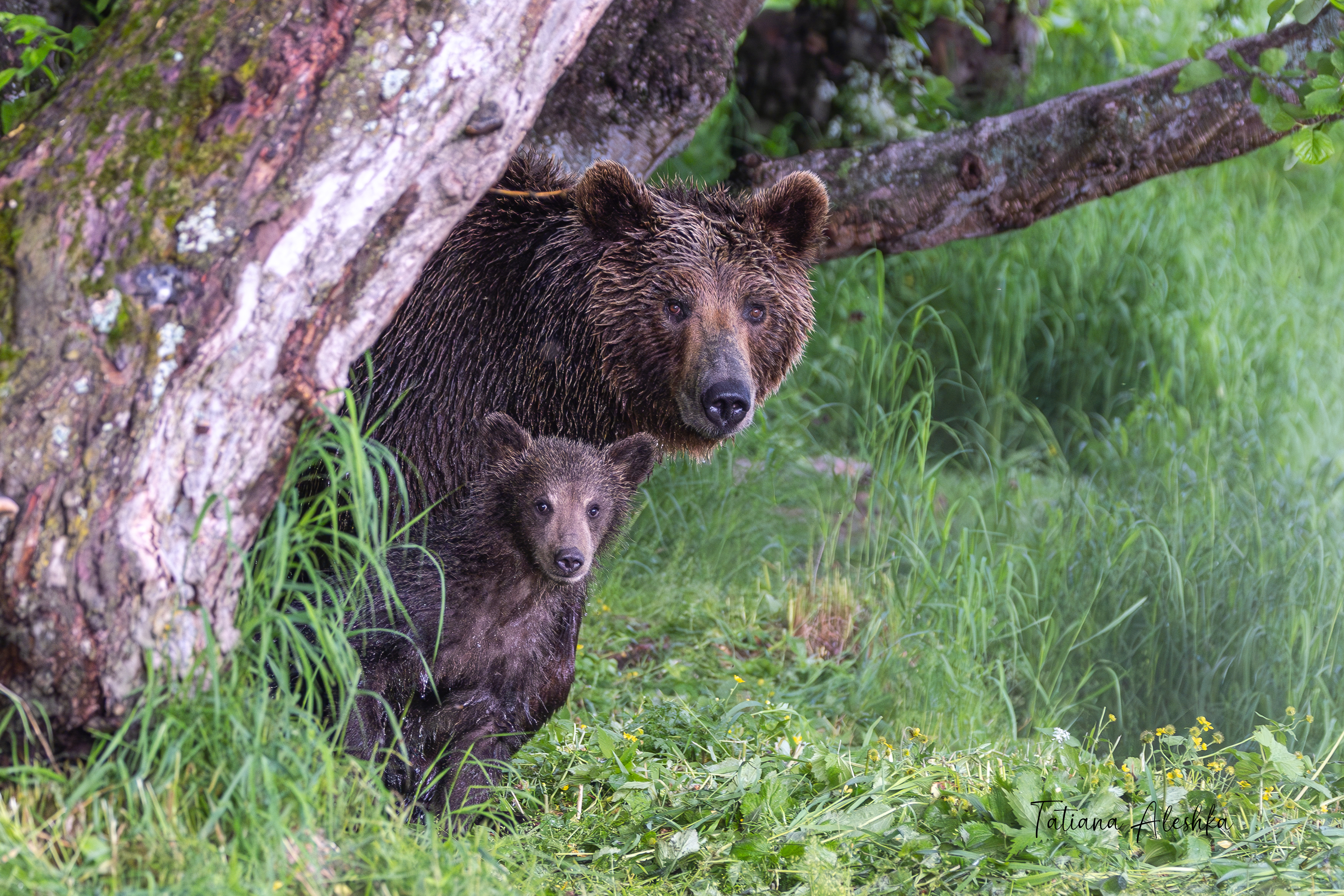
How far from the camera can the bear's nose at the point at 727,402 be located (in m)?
3.63

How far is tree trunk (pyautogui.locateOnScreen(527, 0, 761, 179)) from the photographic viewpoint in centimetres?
484

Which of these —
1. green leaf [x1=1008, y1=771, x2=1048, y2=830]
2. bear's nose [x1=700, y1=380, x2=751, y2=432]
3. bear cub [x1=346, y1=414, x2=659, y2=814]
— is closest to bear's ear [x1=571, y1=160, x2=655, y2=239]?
bear's nose [x1=700, y1=380, x2=751, y2=432]

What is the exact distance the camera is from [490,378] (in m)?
3.83

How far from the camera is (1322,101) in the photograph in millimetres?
3477

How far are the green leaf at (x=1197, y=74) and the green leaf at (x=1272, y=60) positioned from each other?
13 centimetres

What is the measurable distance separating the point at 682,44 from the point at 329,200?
280cm

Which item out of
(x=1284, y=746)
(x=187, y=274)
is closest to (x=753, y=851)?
(x=1284, y=746)

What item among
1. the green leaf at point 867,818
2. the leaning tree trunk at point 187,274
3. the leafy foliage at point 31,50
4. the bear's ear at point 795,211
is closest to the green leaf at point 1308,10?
the bear's ear at point 795,211

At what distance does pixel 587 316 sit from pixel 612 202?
0.38 m

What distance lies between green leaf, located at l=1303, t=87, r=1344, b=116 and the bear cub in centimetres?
239

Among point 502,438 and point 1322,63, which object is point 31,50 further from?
point 1322,63

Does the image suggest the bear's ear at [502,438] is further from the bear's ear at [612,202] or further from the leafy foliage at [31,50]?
the leafy foliage at [31,50]

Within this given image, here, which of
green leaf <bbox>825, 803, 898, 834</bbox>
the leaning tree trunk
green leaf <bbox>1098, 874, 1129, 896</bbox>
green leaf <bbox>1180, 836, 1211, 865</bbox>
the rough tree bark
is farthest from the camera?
the rough tree bark

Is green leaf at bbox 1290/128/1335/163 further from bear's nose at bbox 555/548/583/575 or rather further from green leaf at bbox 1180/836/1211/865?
bear's nose at bbox 555/548/583/575
